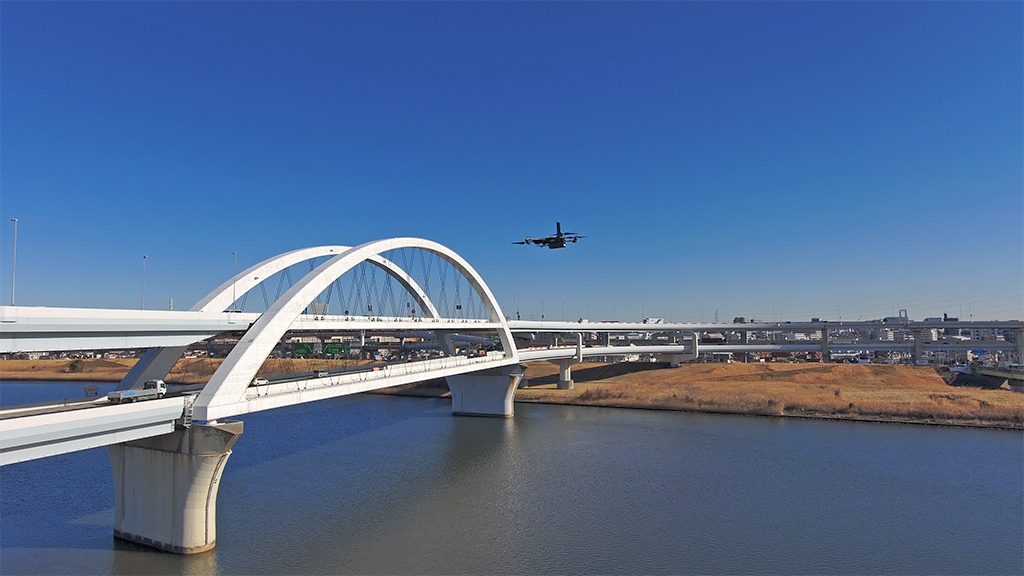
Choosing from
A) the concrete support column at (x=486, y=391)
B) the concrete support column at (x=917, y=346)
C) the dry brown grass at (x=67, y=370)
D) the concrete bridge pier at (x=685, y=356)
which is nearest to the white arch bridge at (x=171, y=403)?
the concrete support column at (x=486, y=391)

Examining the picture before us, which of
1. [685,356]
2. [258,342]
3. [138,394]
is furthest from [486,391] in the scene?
[685,356]

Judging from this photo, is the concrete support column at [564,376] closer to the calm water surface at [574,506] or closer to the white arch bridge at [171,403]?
the calm water surface at [574,506]

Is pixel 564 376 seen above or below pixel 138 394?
below

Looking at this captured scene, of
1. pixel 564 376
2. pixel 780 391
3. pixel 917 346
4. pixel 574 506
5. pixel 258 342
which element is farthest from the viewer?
pixel 917 346

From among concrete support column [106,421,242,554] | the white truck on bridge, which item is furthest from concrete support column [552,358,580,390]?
the white truck on bridge

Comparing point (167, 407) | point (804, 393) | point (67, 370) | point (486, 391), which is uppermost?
point (167, 407)

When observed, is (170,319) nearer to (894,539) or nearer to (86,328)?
(86,328)

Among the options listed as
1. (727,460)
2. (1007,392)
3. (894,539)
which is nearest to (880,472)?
(727,460)

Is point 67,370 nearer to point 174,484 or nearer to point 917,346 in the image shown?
point 174,484
